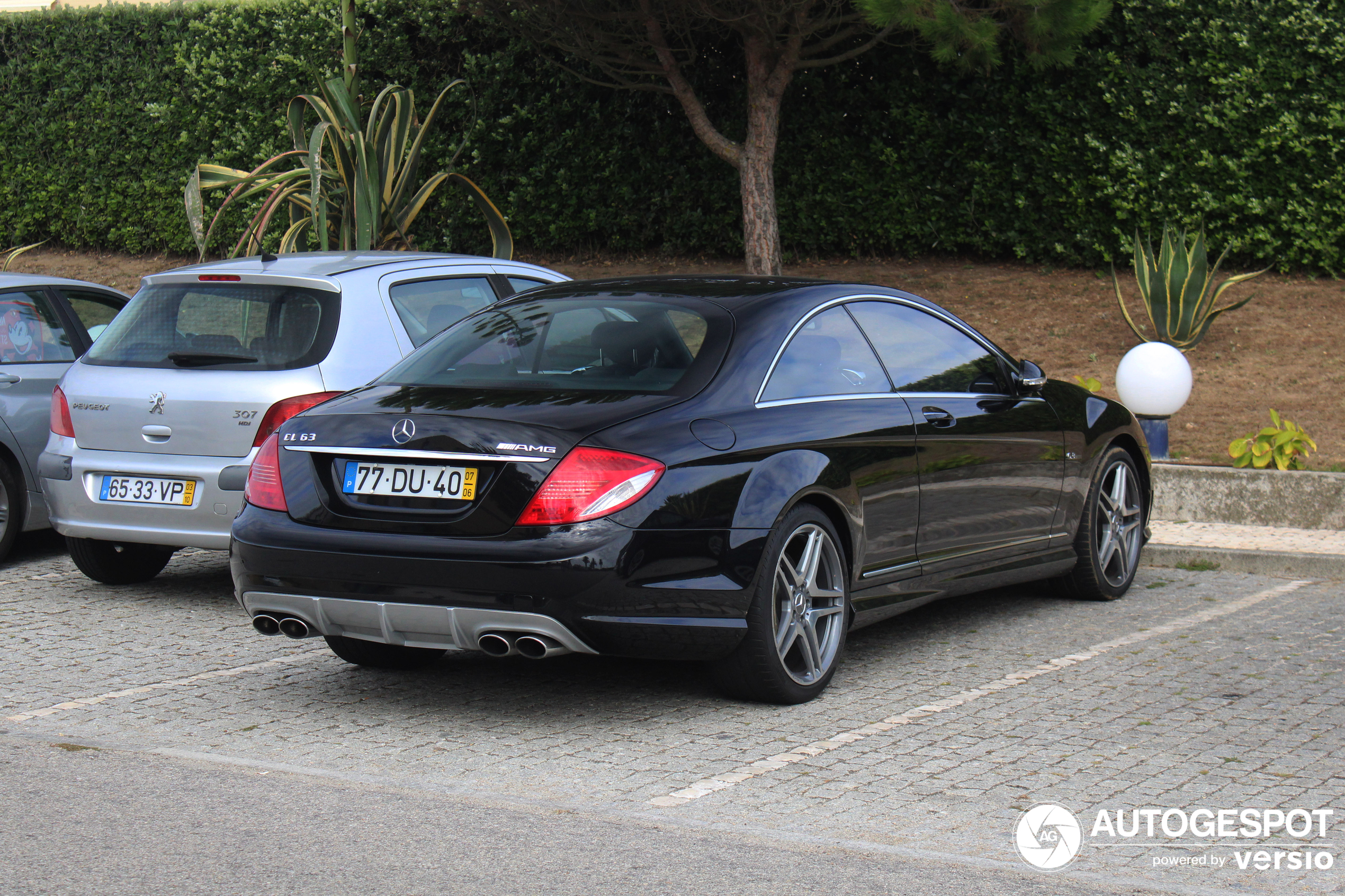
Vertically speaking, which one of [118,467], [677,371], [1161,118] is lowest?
[118,467]

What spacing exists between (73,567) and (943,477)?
507 cm

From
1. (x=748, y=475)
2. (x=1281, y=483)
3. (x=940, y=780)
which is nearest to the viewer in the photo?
(x=940, y=780)

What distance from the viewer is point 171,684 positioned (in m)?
5.95

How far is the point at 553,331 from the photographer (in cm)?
592

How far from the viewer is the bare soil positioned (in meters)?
11.8

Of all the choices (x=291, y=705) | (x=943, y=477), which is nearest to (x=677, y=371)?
(x=943, y=477)

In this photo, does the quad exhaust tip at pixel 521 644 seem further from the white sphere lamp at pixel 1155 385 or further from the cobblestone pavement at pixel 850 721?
the white sphere lamp at pixel 1155 385

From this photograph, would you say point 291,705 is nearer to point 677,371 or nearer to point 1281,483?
point 677,371

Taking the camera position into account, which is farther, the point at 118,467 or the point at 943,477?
the point at 118,467

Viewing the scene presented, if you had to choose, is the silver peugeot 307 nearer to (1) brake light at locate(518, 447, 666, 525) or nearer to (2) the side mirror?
(1) brake light at locate(518, 447, 666, 525)

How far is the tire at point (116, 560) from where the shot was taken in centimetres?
790

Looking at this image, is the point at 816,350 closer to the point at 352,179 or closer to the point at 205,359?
the point at 205,359

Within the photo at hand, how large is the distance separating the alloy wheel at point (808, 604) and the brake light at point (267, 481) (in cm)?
178

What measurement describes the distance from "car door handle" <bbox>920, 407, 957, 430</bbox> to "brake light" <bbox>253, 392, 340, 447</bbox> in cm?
258
